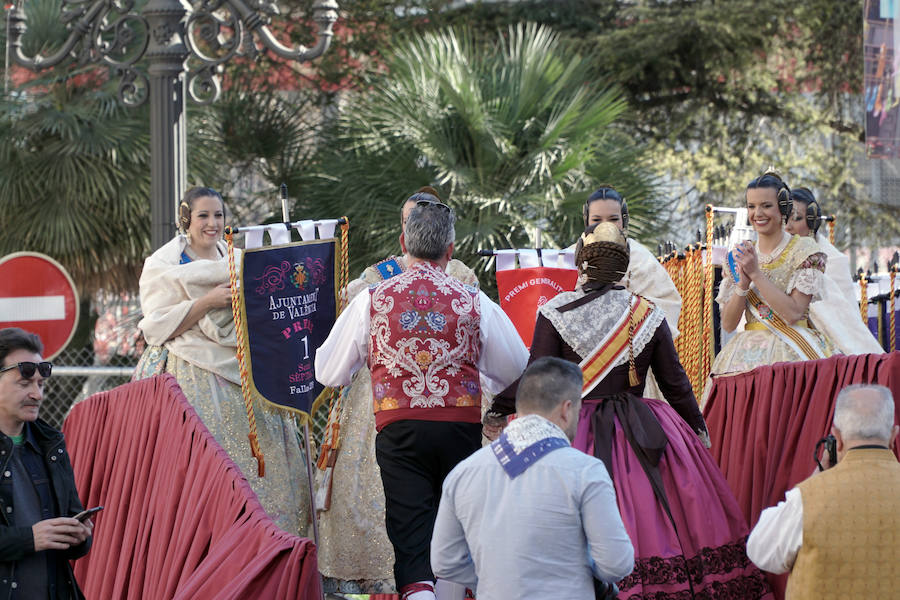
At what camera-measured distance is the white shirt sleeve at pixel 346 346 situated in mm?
5121

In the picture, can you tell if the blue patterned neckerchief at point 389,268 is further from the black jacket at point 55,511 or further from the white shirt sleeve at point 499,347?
the black jacket at point 55,511

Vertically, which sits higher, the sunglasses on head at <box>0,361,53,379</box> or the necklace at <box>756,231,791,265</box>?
the necklace at <box>756,231,791,265</box>

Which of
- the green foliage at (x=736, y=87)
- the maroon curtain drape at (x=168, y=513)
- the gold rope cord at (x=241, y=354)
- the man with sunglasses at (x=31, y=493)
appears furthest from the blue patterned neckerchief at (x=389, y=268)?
the green foliage at (x=736, y=87)

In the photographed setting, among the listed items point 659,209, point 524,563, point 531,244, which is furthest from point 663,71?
point 524,563

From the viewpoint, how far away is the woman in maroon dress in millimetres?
4746

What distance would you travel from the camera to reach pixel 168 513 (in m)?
5.38

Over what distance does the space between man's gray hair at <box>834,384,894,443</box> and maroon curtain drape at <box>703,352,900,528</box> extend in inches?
40.5

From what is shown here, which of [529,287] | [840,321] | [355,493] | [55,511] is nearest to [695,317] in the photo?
[529,287]

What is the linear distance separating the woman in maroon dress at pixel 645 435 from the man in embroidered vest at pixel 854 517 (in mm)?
878

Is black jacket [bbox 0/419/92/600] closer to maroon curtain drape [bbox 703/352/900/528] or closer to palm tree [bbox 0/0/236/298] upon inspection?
maroon curtain drape [bbox 703/352/900/528]

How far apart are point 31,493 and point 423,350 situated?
4.78 feet

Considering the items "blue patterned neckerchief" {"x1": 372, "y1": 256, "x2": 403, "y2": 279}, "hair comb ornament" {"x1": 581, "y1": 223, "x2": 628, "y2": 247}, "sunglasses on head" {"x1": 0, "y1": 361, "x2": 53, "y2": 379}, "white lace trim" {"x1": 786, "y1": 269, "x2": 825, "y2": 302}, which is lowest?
"sunglasses on head" {"x1": 0, "y1": 361, "x2": 53, "y2": 379}

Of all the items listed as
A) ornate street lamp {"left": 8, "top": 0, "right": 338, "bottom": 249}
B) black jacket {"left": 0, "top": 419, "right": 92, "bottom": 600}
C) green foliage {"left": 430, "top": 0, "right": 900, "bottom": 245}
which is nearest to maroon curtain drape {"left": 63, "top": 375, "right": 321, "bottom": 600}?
black jacket {"left": 0, "top": 419, "right": 92, "bottom": 600}

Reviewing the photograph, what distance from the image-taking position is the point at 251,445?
20.8 feet
